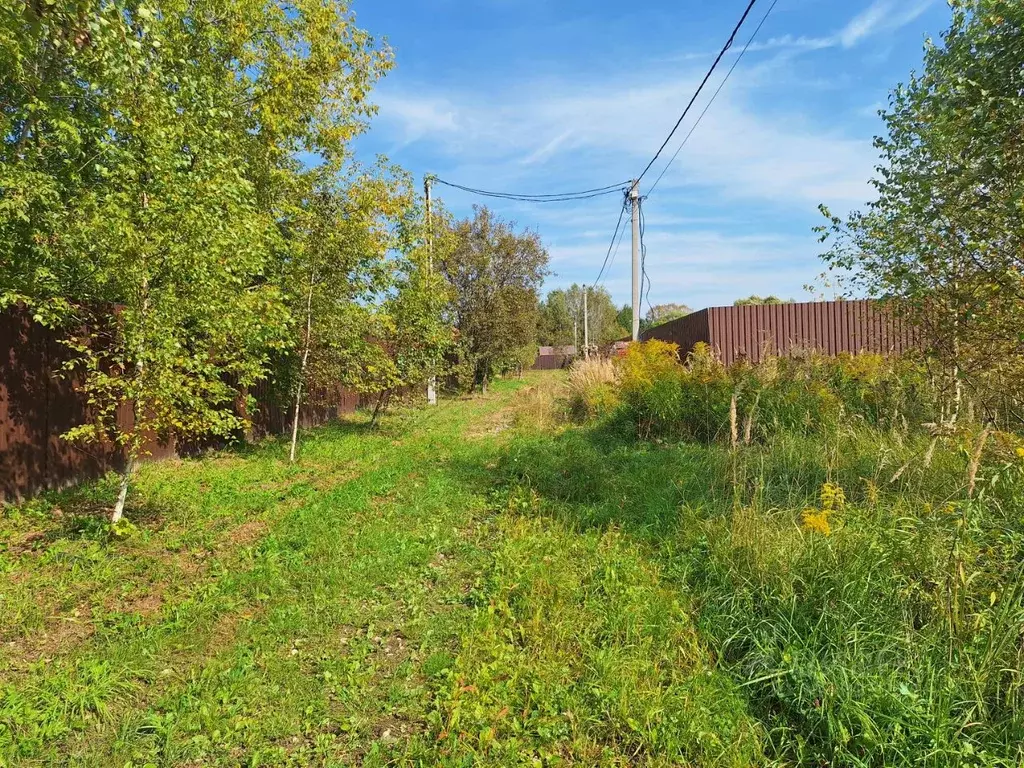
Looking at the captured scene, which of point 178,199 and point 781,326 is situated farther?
point 781,326

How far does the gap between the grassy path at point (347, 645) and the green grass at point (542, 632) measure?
0.05 feet

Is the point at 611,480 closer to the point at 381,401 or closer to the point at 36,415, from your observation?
the point at 36,415

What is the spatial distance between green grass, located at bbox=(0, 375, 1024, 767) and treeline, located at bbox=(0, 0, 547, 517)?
150 cm

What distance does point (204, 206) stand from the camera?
4.86 metres

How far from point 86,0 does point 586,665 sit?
4.16 m

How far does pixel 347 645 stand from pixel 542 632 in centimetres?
117

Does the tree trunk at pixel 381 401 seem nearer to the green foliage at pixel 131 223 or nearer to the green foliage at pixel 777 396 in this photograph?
the green foliage at pixel 777 396

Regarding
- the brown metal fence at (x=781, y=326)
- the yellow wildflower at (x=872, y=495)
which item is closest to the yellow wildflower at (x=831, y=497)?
the yellow wildflower at (x=872, y=495)

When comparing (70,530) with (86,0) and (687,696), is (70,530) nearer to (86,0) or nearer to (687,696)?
(86,0)

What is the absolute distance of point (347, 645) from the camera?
11.2 ft

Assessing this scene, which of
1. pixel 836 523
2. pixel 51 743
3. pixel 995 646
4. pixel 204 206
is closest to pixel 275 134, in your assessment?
pixel 204 206

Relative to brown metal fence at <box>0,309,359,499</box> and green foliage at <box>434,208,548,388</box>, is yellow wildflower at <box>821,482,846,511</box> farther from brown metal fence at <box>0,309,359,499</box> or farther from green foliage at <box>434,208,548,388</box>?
green foliage at <box>434,208,548,388</box>

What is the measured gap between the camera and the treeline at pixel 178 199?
4.55 metres

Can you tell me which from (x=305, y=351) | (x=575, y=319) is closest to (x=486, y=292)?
(x=305, y=351)
